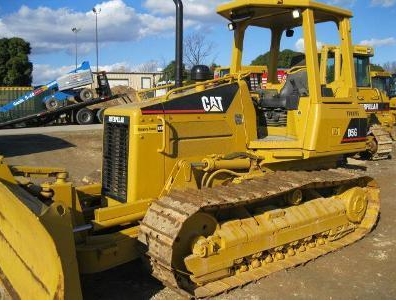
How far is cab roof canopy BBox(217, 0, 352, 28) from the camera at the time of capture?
5.85 meters

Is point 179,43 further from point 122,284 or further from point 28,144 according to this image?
point 28,144

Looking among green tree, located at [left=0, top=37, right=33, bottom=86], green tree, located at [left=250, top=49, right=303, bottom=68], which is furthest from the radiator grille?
green tree, located at [left=0, top=37, right=33, bottom=86]

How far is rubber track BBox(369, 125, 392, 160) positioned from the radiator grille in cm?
1092

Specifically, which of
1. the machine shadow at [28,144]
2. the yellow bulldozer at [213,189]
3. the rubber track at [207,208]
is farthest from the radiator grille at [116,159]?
the machine shadow at [28,144]

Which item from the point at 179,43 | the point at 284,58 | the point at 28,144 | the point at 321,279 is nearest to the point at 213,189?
the point at 321,279

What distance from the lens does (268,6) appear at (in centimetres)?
591

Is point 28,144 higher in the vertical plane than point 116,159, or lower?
lower

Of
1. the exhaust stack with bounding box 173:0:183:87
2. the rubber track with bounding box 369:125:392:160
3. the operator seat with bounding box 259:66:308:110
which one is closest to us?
the exhaust stack with bounding box 173:0:183:87

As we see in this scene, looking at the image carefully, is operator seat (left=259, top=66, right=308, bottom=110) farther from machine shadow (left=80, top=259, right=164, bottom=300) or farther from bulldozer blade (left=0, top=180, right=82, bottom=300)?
bulldozer blade (left=0, top=180, right=82, bottom=300)

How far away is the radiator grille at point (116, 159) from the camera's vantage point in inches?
212

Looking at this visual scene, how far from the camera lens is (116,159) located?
552cm

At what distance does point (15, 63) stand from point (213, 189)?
3625 centimetres

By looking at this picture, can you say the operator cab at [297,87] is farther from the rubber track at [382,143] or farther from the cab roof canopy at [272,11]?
the rubber track at [382,143]

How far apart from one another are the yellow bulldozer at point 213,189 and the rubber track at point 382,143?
322 inches
